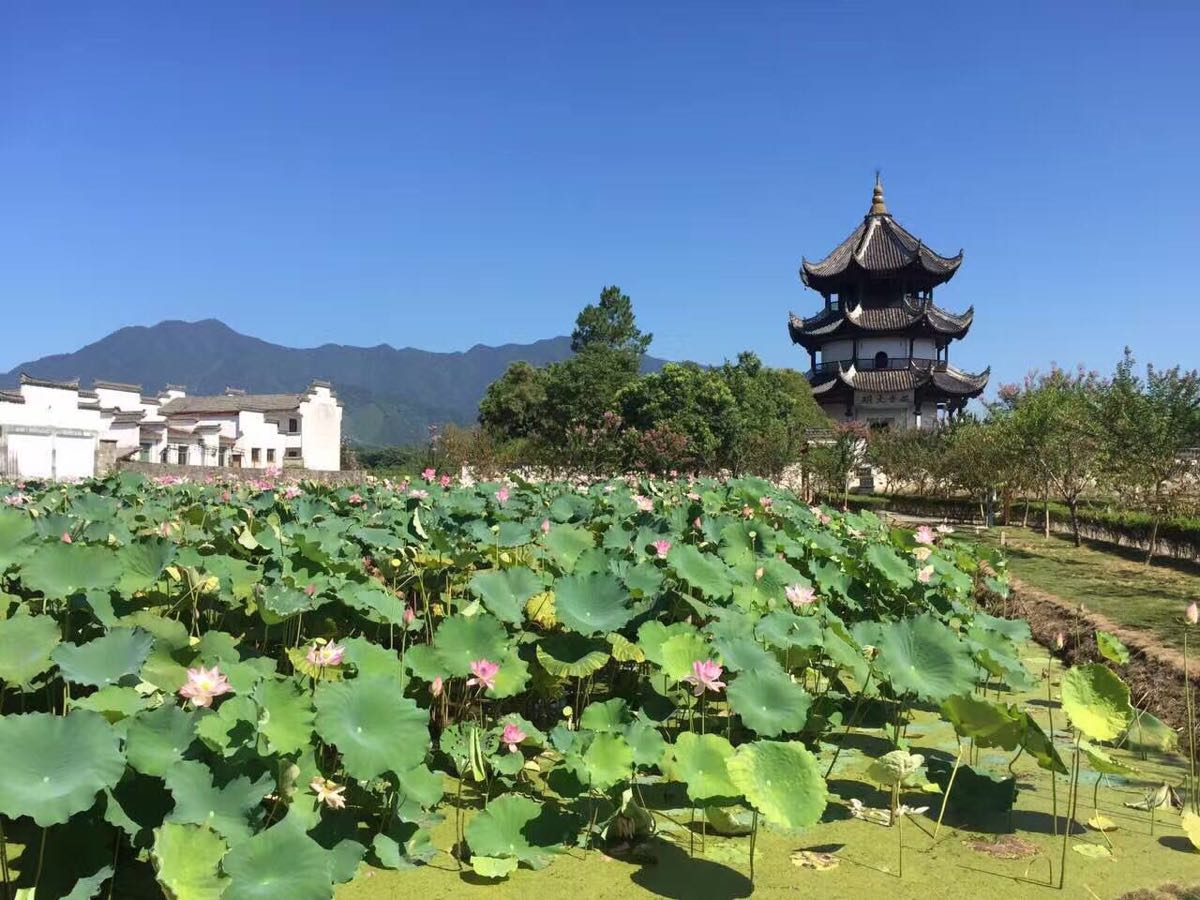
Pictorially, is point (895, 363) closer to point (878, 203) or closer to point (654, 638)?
point (878, 203)

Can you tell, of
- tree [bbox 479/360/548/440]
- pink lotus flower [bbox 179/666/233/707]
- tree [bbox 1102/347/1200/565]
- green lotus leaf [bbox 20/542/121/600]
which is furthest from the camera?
tree [bbox 479/360/548/440]

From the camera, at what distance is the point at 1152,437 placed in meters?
12.2

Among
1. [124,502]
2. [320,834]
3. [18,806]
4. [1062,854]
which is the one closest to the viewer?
[18,806]

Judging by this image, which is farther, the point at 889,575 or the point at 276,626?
the point at 889,575

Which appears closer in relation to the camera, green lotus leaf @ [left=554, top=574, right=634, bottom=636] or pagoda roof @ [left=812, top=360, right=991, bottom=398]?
green lotus leaf @ [left=554, top=574, right=634, bottom=636]

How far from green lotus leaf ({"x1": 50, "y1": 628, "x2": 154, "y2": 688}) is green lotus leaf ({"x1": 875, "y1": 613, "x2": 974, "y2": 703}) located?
2163 mm

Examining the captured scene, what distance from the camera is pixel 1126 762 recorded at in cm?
338

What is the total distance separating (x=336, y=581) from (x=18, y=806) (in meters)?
1.67

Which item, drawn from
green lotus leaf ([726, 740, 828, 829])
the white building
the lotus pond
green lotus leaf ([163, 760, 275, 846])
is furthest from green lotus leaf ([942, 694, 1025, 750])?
the white building

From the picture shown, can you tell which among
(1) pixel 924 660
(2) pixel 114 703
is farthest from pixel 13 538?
(1) pixel 924 660

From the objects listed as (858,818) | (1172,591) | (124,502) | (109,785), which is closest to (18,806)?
(109,785)

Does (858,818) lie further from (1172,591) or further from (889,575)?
(1172,591)

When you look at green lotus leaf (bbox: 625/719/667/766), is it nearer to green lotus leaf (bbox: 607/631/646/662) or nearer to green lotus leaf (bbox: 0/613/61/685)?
green lotus leaf (bbox: 607/631/646/662)

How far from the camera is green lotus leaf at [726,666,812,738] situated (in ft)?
8.14
